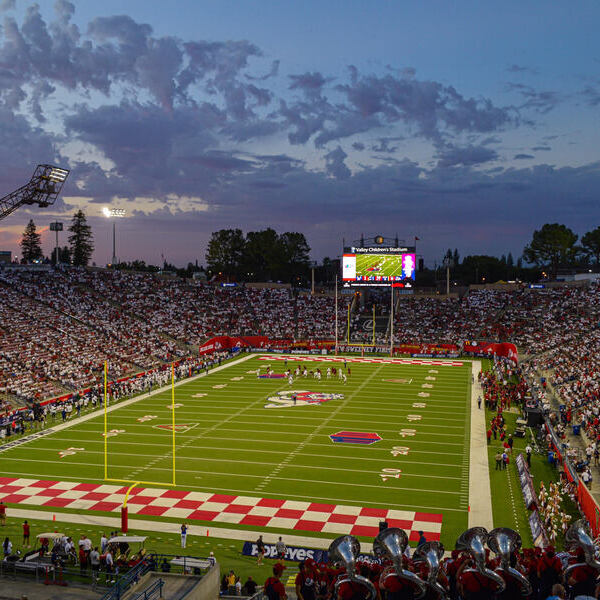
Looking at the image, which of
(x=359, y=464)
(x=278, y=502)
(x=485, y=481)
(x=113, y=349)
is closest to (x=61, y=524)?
(x=278, y=502)

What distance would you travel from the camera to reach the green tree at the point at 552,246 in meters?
86.4

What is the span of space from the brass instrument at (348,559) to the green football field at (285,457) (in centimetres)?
998

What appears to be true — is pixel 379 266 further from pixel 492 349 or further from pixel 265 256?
pixel 265 256

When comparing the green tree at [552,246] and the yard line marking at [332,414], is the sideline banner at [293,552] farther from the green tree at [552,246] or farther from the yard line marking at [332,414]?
the green tree at [552,246]

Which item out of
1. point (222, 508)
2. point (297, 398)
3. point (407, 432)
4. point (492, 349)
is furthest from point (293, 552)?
point (492, 349)

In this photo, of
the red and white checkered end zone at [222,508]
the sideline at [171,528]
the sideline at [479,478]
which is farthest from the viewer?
the sideline at [479,478]

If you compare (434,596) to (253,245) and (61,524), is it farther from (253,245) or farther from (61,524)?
(253,245)

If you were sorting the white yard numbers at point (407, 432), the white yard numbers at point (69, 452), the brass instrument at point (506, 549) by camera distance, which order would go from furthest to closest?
the white yard numbers at point (407, 432)
the white yard numbers at point (69, 452)
the brass instrument at point (506, 549)

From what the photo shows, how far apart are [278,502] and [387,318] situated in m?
48.2

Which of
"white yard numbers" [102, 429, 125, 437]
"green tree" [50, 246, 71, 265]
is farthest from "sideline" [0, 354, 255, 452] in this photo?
"green tree" [50, 246, 71, 265]

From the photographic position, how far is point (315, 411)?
31.8 meters

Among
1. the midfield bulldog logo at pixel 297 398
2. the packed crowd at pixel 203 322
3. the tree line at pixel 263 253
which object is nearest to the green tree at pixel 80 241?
the tree line at pixel 263 253

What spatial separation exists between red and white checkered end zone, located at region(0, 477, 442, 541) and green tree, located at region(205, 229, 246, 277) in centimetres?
7930

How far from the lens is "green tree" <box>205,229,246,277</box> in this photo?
99.4 metres
